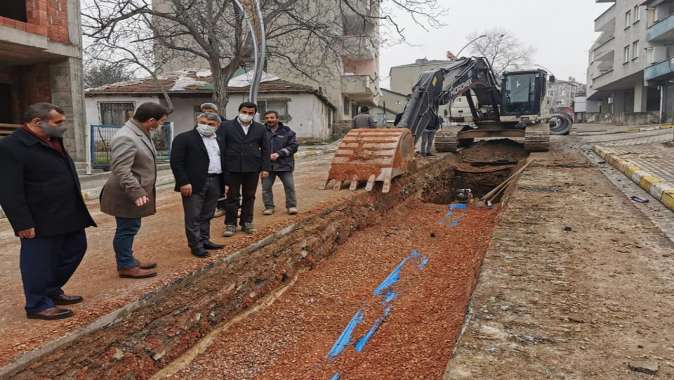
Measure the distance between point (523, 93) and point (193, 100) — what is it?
15.0 meters

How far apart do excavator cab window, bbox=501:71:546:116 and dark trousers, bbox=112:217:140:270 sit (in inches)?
523

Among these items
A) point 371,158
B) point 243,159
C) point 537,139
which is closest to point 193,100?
point 537,139

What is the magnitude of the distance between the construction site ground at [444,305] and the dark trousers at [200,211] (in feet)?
0.78

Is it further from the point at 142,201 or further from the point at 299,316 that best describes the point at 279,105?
the point at 142,201

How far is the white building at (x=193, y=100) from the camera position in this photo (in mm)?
22016

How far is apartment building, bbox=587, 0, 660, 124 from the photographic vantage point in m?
31.0

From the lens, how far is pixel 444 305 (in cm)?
459

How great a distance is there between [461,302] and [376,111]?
127 feet

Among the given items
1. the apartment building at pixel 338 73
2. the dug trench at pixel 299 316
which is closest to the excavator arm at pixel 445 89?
the dug trench at pixel 299 316

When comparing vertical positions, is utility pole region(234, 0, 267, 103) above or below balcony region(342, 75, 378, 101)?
below

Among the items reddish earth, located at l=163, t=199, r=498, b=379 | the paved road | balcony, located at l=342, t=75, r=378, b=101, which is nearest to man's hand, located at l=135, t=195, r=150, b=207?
reddish earth, located at l=163, t=199, r=498, b=379

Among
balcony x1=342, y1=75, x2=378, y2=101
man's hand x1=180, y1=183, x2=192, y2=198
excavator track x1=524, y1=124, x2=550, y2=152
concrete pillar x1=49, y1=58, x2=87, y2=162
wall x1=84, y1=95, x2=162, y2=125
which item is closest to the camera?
man's hand x1=180, y1=183, x2=192, y2=198

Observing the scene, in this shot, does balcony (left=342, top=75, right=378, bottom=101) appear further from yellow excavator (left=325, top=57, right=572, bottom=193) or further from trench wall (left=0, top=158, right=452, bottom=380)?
trench wall (left=0, top=158, right=452, bottom=380)

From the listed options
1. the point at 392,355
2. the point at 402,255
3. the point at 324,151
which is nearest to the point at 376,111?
the point at 324,151
